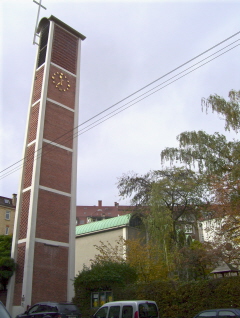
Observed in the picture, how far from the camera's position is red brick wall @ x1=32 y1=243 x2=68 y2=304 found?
25.9 m

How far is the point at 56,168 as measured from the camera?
100 feet

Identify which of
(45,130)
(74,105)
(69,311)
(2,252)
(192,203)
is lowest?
(69,311)

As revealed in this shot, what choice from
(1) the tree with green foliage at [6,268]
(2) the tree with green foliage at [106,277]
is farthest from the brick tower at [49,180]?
(2) the tree with green foliage at [106,277]

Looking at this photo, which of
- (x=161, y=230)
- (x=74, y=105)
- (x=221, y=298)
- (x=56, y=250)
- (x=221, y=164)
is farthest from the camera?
(x=74, y=105)

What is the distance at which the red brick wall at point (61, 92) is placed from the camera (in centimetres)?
3312

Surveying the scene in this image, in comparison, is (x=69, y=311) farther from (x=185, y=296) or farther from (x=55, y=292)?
(x=55, y=292)

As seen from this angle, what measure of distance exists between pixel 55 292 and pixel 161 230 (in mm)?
9283

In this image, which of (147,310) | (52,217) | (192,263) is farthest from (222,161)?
(52,217)

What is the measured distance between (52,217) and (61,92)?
1240 centimetres

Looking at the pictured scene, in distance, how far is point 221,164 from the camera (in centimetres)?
2025

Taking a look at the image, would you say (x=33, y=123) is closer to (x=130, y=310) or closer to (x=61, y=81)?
(x=61, y=81)

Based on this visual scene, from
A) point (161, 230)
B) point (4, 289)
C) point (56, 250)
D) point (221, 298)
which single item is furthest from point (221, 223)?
point (4, 289)

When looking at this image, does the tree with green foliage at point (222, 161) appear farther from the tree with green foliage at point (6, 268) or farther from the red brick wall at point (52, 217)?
the tree with green foliage at point (6, 268)

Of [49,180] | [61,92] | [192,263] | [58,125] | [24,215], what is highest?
[61,92]
